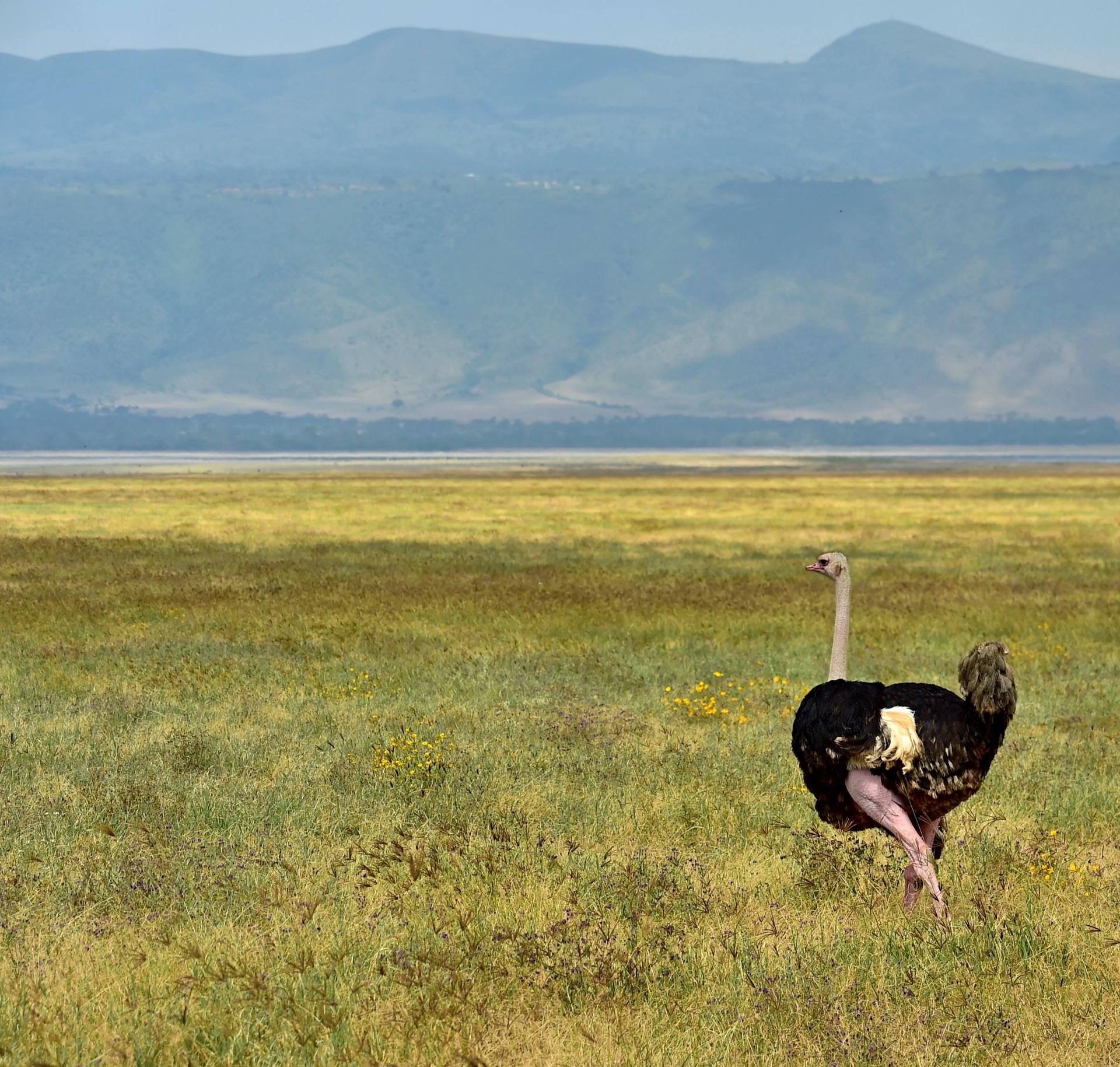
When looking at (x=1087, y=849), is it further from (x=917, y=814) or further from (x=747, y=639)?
(x=747, y=639)

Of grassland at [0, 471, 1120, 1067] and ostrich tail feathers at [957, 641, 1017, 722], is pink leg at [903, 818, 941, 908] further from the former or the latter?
ostrich tail feathers at [957, 641, 1017, 722]

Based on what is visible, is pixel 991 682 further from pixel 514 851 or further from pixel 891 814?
pixel 514 851

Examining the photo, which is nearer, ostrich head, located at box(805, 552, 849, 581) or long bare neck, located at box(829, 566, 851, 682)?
long bare neck, located at box(829, 566, 851, 682)

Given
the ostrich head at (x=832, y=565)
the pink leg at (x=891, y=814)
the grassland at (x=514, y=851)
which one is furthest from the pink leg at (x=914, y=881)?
the ostrich head at (x=832, y=565)

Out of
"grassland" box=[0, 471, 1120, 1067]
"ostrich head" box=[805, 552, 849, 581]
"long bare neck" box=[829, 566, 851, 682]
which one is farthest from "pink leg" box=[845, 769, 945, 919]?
"ostrich head" box=[805, 552, 849, 581]

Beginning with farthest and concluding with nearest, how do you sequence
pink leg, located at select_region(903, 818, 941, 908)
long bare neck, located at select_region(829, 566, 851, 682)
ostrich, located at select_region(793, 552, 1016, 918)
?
long bare neck, located at select_region(829, 566, 851, 682) → pink leg, located at select_region(903, 818, 941, 908) → ostrich, located at select_region(793, 552, 1016, 918)

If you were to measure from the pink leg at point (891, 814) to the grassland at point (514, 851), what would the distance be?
359 mm

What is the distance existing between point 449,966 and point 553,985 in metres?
0.52

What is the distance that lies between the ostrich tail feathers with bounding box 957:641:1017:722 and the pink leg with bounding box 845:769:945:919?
69 centimetres

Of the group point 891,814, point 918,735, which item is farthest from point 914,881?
point 918,735

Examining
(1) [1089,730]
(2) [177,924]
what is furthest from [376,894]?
(1) [1089,730]

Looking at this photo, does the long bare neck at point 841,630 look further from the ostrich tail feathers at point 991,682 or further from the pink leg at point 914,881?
the pink leg at point 914,881

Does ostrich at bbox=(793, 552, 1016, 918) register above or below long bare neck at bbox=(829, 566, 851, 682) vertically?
below

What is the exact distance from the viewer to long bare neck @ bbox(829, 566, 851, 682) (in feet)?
28.3
